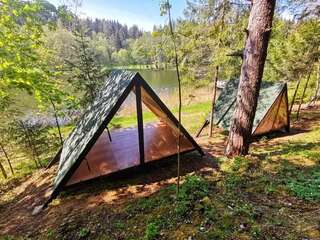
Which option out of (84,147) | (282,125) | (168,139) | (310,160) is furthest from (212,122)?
(84,147)

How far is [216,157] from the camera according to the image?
6113mm

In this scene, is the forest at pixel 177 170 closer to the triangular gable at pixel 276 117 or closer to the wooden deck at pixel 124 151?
the wooden deck at pixel 124 151

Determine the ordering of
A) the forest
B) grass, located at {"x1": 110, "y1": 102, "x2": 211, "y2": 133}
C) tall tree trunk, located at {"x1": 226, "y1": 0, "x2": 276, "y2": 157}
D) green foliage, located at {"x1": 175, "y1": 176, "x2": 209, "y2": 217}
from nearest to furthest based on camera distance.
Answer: the forest
green foliage, located at {"x1": 175, "y1": 176, "x2": 209, "y2": 217}
tall tree trunk, located at {"x1": 226, "y1": 0, "x2": 276, "y2": 157}
grass, located at {"x1": 110, "y1": 102, "x2": 211, "y2": 133}

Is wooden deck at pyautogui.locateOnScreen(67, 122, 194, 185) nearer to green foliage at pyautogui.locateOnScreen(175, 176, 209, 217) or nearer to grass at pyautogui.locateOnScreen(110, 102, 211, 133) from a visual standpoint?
green foliage at pyautogui.locateOnScreen(175, 176, 209, 217)

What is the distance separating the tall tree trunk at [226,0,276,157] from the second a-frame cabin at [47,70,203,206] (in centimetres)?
110

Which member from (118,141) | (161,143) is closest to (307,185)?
(161,143)

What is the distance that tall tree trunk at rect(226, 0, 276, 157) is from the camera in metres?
4.65

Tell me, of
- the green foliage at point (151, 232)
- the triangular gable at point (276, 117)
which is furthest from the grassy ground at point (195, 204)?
the triangular gable at point (276, 117)

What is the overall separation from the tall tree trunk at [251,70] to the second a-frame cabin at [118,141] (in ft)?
3.60

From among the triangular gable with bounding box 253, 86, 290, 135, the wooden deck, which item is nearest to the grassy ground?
the wooden deck

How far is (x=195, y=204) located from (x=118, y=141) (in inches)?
154

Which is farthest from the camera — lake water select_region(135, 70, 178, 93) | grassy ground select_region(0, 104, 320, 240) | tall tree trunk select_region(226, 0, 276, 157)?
lake water select_region(135, 70, 178, 93)

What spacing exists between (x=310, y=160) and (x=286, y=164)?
574 millimetres

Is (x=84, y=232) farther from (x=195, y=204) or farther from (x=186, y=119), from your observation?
(x=186, y=119)
